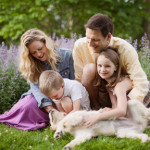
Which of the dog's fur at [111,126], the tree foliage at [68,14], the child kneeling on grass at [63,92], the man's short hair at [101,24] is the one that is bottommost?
the dog's fur at [111,126]

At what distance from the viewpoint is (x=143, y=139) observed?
264cm

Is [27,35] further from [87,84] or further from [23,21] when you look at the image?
[23,21]

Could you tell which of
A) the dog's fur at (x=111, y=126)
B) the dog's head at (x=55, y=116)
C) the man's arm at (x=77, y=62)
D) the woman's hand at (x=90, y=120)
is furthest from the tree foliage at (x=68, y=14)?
the woman's hand at (x=90, y=120)

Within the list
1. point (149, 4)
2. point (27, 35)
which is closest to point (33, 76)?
point (27, 35)

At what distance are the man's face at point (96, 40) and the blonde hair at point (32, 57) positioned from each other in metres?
0.68

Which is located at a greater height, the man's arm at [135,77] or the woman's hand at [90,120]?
the man's arm at [135,77]

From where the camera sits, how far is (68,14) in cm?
949

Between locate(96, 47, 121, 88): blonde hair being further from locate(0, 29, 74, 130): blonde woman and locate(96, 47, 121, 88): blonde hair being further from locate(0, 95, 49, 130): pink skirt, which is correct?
locate(0, 95, 49, 130): pink skirt

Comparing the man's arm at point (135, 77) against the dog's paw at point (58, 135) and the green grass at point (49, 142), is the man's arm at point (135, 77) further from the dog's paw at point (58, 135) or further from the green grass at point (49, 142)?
the dog's paw at point (58, 135)

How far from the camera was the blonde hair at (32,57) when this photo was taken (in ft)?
11.6

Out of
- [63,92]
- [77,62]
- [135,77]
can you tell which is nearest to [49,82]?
[63,92]

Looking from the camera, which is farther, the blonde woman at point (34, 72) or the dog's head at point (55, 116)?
the blonde woman at point (34, 72)

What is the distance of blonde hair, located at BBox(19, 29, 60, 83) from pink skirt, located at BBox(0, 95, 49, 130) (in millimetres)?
365

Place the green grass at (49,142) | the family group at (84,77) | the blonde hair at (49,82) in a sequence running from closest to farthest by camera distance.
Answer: the green grass at (49,142) < the blonde hair at (49,82) < the family group at (84,77)
